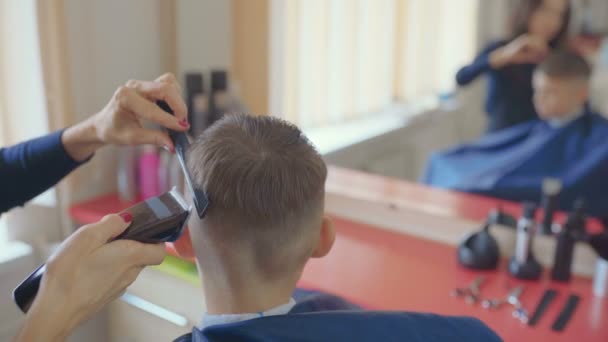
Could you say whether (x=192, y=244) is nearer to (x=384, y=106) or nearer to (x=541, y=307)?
(x=541, y=307)

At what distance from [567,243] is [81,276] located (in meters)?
1.14

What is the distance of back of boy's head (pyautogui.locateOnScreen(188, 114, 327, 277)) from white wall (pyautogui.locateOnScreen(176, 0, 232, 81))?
1158 mm

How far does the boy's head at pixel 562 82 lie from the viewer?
143 cm

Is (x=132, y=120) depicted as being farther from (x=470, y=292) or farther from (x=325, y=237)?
(x=470, y=292)

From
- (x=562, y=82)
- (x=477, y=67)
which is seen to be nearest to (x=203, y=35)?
(x=477, y=67)

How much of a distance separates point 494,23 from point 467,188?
456 mm

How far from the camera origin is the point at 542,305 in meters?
1.31

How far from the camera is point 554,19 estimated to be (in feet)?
4.78

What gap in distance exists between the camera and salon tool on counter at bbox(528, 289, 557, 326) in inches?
49.1

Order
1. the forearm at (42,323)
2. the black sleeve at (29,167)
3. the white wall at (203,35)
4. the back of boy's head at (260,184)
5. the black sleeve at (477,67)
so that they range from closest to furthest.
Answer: the forearm at (42,323) < the back of boy's head at (260,184) < the black sleeve at (29,167) < the black sleeve at (477,67) < the white wall at (203,35)

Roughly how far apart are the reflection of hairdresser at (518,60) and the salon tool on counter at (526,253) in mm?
262

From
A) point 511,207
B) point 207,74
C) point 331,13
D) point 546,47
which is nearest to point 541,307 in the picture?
point 511,207

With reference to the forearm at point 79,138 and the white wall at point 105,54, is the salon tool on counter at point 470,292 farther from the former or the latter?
the white wall at point 105,54

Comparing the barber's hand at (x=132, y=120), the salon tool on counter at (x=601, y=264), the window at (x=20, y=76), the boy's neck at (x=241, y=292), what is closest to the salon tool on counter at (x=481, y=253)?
the salon tool on counter at (x=601, y=264)
